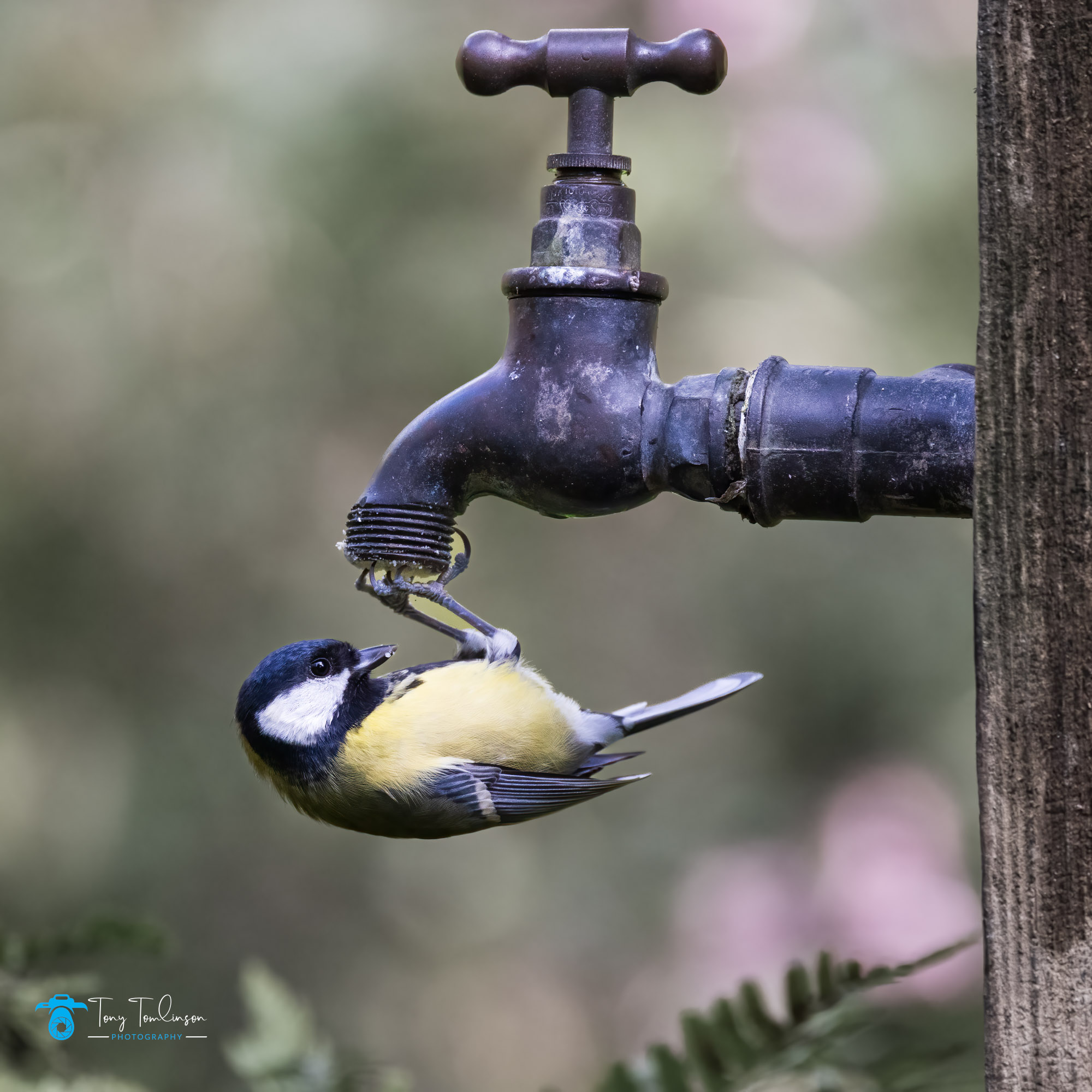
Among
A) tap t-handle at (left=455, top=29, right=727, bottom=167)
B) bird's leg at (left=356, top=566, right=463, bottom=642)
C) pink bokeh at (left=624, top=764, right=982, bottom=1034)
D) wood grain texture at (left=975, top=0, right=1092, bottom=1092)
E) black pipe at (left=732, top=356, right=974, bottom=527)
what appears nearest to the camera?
wood grain texture at (left=975, top=0, right=1092, bottom=1092)

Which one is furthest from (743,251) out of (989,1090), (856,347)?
(989,1090)

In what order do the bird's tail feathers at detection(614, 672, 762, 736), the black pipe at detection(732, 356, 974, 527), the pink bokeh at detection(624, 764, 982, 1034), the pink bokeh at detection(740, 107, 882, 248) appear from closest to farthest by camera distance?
the black pipe at detection(732, 356, 974, 527)
the bird's tail feathers at detection(614, 672, 762, 736)
the pink bokeh at detection(624, 764, 982, 1034)
the pink bokeh at detection(740, 107, 882, 248)

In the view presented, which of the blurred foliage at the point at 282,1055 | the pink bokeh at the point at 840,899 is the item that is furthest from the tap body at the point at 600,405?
the pink bokeh at the point at 840,899

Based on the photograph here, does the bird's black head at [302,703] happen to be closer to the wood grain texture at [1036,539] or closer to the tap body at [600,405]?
the tap body at [600,405]

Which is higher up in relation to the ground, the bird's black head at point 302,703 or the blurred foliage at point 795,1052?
the bird's black head at point 302,703

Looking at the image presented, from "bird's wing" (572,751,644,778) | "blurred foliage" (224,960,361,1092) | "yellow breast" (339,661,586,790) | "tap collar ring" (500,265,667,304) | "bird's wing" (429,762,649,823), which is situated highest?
"tap collar ring" (500,265,667,304)

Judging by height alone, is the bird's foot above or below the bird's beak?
above

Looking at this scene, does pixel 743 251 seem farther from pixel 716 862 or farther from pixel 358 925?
pixel 358 925

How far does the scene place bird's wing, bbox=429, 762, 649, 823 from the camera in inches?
59.1

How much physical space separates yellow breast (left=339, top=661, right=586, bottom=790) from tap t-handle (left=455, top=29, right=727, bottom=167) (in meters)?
0.67

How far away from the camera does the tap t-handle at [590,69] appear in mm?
1111

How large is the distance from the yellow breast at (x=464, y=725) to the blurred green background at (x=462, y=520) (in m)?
1.23

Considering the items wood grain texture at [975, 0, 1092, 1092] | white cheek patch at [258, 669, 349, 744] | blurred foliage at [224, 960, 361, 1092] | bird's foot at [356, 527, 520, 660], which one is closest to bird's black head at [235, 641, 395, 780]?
white cheek patch at [258, 669, 349, 744]

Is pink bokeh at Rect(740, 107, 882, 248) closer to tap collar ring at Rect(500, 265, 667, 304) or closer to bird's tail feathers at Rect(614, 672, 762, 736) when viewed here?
bird's tail feathers at Rect(614, 672, 762, 736)
